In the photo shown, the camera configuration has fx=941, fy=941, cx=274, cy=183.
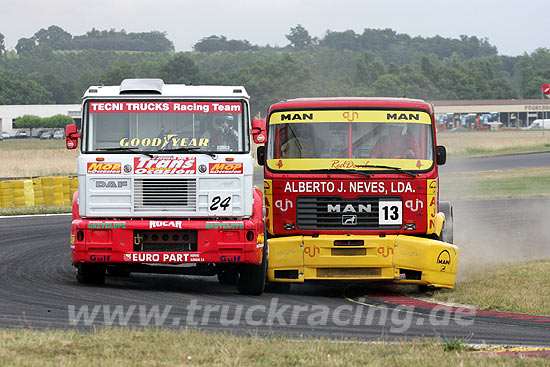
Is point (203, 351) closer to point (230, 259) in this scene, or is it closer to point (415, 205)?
point (230, 259)

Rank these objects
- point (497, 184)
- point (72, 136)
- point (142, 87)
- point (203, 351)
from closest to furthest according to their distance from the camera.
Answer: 1. point (203, 351)
2. point (72, 136)
3. point (142, 87)
4. point (497, 184)

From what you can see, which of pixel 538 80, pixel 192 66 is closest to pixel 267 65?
pixel 192 66

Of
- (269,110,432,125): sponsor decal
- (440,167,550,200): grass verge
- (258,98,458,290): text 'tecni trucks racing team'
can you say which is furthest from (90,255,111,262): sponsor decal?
(440,167,550,200): grass verge

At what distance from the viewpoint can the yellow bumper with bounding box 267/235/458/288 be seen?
12445 millimetres

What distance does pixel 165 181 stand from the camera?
458 inches

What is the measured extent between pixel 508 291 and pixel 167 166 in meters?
4.79

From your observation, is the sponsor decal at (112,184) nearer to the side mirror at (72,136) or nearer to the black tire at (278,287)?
the side mirror at (72,136)

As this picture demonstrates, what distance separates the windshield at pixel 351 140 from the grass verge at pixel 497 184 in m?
17.9

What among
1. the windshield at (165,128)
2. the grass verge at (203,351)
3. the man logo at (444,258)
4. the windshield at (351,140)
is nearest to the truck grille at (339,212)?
the windshield at (351,140)

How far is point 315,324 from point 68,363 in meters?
3.22

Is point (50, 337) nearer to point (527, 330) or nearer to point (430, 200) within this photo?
point (527, 330)

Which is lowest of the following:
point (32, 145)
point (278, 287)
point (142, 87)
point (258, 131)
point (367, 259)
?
point (32, 145)

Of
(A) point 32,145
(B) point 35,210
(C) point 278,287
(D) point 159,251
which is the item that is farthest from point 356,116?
(A) point 32,145

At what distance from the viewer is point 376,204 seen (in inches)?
495
